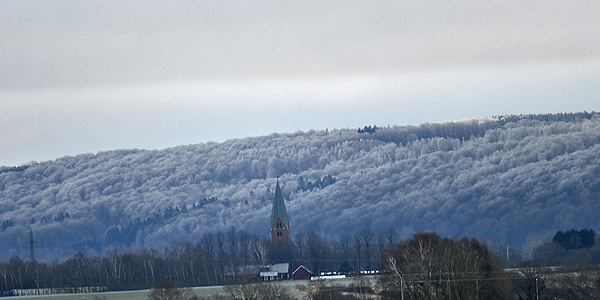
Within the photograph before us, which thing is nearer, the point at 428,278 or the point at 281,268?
the point at 428,278

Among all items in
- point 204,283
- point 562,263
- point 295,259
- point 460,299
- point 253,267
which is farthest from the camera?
point 295,259

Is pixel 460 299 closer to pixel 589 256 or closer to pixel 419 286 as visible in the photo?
pixel 419 286

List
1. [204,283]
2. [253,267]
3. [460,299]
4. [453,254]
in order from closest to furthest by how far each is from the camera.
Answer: [460,299] → [453,254] → [204,283] → [253,267]

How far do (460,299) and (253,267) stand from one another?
7681 centimetres

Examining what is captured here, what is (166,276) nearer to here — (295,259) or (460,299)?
(295,259)

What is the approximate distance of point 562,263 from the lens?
516 feet

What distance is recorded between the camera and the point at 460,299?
109m

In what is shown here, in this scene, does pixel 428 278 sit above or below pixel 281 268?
below

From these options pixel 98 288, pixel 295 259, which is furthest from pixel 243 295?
pixel 295 259

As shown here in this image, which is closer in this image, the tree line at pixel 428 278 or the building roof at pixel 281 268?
the tree line at pixel 428 278

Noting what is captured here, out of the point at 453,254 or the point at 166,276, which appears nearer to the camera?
the point at 453,254

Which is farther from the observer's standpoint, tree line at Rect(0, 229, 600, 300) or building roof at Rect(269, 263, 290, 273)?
building roof at Rect(269, 263, 290, 273)

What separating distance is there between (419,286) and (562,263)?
4983 centimetres

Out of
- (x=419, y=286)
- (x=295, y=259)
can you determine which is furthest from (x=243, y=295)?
(x=295, y=259)
